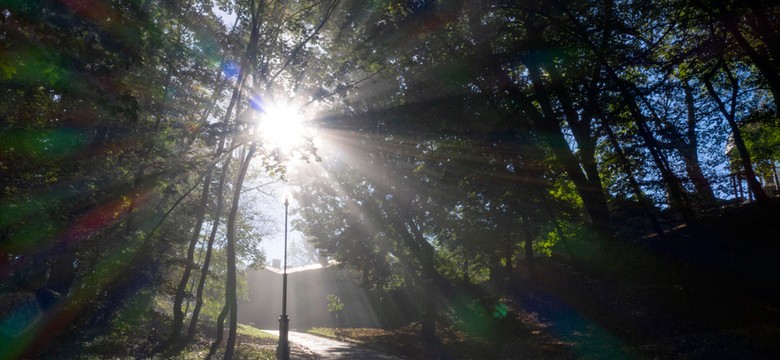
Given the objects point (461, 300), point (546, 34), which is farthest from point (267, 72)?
point (461, 300)

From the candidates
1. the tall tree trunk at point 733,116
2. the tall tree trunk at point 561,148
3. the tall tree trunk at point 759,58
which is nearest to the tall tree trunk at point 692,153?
the tall tree trunk at point 733,116

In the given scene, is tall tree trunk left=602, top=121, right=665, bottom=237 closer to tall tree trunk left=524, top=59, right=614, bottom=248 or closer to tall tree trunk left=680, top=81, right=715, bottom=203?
tall tree trunk left=524, top=59, right=614, bottom=248

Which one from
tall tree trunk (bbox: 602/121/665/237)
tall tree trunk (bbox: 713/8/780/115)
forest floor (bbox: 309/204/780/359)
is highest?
tall tree trunk (bbox: 713/8/780/115)

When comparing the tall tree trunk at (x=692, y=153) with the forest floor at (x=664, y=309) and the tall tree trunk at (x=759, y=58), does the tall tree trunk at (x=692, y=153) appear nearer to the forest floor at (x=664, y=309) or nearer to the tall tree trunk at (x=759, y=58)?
the forest floor at (x=664, y=309)

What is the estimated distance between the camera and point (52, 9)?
5.41 m

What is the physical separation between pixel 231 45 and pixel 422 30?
21.1 ft

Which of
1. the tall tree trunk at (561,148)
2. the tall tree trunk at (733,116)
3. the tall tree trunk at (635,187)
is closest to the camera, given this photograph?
the tall tree trunk at (635,187)

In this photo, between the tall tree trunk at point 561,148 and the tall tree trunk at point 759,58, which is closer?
the tall tree trunk at point 759,58

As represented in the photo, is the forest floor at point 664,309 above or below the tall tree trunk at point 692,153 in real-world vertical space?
below

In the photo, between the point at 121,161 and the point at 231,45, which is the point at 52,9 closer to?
the point at 121,161

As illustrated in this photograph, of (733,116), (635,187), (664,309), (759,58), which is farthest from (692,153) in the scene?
(664,309)

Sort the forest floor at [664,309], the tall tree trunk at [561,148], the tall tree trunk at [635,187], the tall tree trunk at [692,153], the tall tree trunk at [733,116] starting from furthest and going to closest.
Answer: the tall tree trunk at [733,116]
the tall tree trunk at [561,148]
the tall tree trunk at [692,153]
the tall tree trunk at [635,187]
the forest floor at [664,309]

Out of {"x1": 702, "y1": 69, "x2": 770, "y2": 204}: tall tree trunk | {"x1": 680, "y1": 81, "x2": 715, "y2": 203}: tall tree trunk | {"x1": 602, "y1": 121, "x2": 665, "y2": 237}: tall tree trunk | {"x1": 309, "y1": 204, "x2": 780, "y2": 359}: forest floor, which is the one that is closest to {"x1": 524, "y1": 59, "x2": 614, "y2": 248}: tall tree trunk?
{"x1": 309, "y1": 204, "x2": 780, "y2": 359}: forest floor

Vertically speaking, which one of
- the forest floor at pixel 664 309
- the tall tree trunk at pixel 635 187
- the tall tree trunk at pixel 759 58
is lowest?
the forest floor at pixel 664 309
